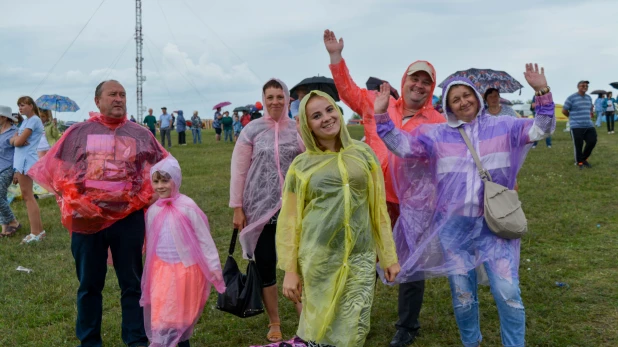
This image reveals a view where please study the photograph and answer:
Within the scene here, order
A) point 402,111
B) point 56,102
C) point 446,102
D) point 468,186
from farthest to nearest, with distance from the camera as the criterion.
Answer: point 56,102 < point 402,111 < point 446,102 < point 468,186

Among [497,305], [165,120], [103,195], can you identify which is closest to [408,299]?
[497,305]

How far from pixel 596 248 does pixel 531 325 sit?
254cm

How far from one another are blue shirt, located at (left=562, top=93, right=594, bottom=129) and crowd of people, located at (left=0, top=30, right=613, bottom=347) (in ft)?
31.0

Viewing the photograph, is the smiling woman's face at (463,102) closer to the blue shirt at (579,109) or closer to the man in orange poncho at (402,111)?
the man in orange poncho at (402,111)

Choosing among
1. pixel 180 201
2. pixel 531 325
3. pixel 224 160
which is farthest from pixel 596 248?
pixel 224 160

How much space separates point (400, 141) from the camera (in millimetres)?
3633

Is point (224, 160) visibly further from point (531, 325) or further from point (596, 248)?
point (531, 325)

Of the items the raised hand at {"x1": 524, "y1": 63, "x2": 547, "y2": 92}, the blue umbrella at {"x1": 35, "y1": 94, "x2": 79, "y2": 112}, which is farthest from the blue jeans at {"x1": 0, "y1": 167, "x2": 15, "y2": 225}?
the blue umbrella at {"x1": 35, "y1": 94, "x2": 79, "y2": 112}

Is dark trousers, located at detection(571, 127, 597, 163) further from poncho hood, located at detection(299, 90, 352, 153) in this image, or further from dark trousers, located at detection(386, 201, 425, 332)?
poncho hood, located at detection(299, 90, 352, 153)

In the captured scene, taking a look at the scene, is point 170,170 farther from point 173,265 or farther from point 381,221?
point 381,221

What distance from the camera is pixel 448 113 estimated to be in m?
3.57

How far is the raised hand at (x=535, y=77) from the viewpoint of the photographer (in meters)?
3.33

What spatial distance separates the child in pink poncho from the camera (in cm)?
376

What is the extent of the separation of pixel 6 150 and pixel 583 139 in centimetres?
1127
